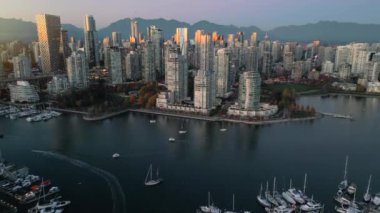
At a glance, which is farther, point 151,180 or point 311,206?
point 151,180

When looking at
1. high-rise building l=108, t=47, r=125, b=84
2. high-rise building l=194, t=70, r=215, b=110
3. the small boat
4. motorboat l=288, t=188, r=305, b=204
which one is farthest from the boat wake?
high-rise building l=108, t=47, r=125, b=84

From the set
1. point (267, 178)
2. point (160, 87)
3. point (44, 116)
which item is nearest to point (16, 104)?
point (44, 116)

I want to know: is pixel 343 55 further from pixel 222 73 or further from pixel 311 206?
pixel 311 206

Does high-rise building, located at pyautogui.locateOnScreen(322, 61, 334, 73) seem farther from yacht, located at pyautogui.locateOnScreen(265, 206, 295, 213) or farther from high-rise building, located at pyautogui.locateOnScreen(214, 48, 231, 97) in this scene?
yacht, located at pyautogui.locateOnScreen(265, 206, 295, 213)

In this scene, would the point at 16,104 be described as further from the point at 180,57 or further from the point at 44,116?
the point at 180,57

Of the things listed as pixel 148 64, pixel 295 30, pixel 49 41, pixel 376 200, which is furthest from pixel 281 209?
pixel 295 30
